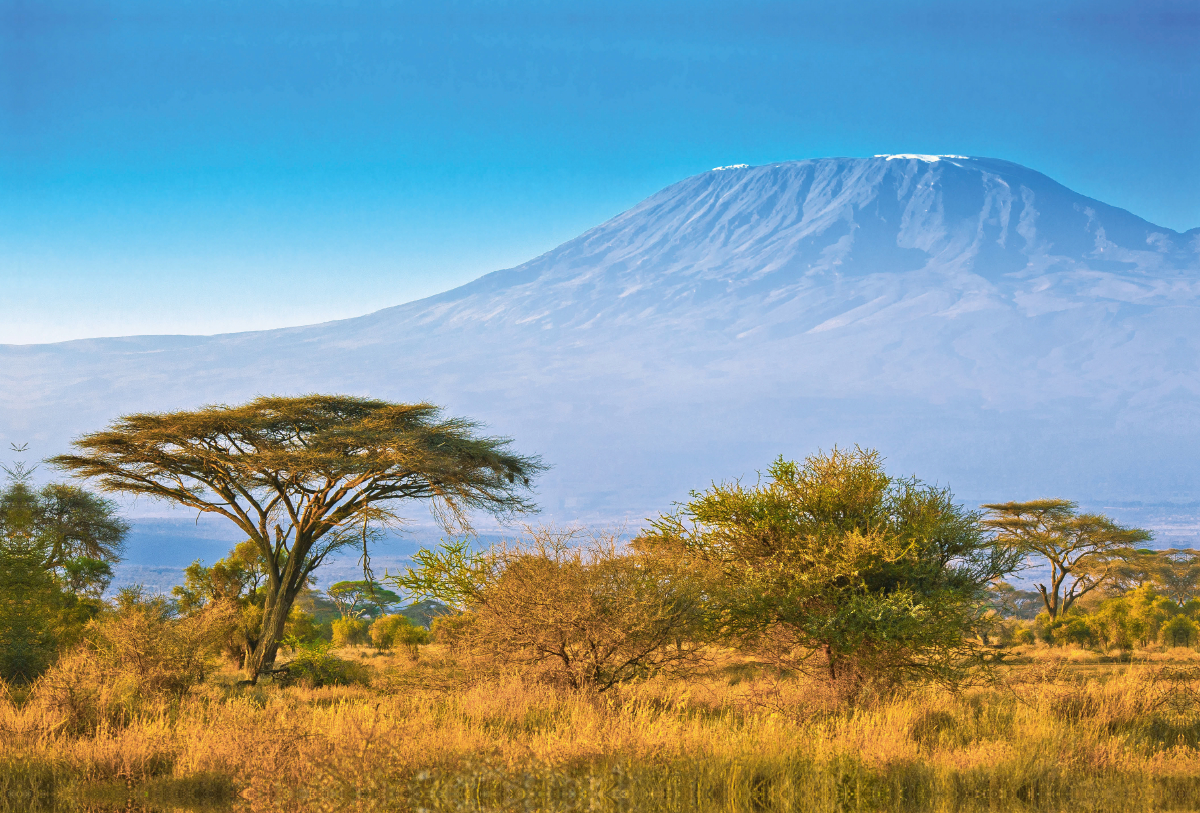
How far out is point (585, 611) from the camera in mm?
10367

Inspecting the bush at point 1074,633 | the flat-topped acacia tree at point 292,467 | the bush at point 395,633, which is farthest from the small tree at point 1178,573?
the flat-topped acacia tree at point 292,467

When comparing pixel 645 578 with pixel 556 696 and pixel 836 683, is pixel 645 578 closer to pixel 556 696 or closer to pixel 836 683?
pixel 556 696

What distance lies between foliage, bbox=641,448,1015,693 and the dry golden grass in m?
1.17

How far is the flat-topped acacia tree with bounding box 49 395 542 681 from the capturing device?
58.7 ft

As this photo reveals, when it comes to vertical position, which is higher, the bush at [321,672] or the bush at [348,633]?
the bush at [321,672]

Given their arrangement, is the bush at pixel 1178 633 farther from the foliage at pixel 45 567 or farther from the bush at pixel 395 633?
the foliage at pixel 45 567

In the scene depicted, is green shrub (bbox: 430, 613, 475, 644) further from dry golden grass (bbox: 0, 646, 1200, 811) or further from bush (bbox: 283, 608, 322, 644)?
bush (bbox: 283, 608, 322, 644)

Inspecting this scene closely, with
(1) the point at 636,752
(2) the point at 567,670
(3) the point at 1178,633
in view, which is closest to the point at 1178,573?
(3) the point at 1178,633

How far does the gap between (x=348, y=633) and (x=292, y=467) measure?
19.2 m

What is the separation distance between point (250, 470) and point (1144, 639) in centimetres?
2836

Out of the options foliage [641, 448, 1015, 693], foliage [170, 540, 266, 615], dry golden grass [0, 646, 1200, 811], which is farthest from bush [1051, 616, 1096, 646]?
foliage [170, 540, 266, 615]

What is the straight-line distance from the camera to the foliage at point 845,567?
36.9ft

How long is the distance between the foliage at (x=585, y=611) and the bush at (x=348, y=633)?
945 inches

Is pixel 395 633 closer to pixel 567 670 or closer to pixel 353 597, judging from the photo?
pixel 567 670
